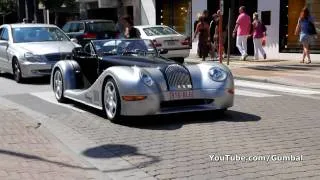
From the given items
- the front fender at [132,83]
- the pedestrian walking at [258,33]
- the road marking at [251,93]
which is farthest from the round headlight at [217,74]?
the pedestrian walking at [258,33]

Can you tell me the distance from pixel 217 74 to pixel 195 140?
1.76 metres

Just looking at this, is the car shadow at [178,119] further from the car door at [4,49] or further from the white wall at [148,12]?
the white wall at [148,12]

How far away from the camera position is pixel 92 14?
36.3 metres

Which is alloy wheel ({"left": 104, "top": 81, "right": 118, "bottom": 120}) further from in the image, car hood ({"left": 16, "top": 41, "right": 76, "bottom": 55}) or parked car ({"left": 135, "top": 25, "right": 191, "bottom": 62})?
parked car ({"left": 135, "top": 25, "right": 191, "bottom": 62})

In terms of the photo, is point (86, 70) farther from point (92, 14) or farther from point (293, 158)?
point (92, 14)

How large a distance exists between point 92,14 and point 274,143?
30296mm

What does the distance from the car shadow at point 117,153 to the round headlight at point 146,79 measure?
4.32ft

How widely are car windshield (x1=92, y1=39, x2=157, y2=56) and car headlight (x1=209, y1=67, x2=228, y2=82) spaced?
1.74 metres

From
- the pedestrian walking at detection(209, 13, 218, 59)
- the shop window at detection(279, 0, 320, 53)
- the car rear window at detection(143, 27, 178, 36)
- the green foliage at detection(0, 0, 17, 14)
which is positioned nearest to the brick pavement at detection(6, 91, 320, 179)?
the car rear window at detection(143, 27, 178, 36)

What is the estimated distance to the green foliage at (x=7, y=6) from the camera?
151ft

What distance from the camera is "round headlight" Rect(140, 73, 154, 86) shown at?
8.23m

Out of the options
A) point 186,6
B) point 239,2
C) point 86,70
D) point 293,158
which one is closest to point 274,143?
point 293,158

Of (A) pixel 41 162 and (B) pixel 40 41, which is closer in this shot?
(A) pixel 41 162

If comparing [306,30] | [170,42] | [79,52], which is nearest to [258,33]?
[306,30]
